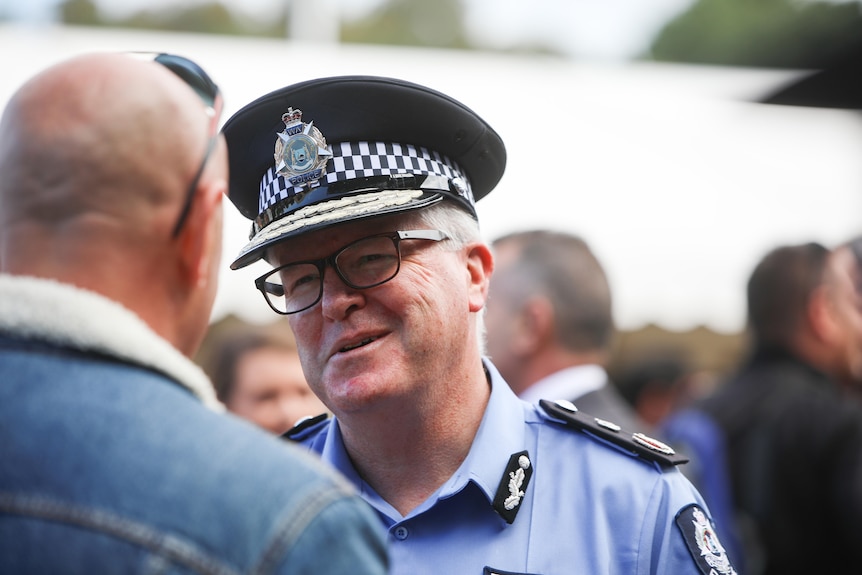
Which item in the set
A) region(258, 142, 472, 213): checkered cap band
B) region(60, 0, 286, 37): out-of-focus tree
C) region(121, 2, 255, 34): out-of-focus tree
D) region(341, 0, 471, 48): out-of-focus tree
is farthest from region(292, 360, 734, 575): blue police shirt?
region(341, 0, 471, 48): out-of-focus tree

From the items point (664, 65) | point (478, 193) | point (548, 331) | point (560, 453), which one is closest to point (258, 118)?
point (478, 193)

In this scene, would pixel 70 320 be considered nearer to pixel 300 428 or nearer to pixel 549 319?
pixel 300 428

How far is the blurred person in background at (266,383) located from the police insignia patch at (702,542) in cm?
207

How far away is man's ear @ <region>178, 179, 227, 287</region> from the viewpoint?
4.55 feet

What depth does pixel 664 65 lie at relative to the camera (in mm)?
8359

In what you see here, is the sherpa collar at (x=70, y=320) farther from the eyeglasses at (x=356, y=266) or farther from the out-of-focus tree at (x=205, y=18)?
the out-of-focus tree at (x=205, y=18)

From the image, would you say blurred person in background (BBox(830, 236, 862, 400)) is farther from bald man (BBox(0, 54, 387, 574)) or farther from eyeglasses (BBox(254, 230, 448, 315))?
bald man (BBox(0, 54, 387, 574))

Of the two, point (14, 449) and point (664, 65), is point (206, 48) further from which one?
point (14, 449)

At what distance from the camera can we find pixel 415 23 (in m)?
38.8

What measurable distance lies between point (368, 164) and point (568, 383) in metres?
1.93

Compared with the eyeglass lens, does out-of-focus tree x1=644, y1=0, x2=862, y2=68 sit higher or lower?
lower

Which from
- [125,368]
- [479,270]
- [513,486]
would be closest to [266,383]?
[479,270]

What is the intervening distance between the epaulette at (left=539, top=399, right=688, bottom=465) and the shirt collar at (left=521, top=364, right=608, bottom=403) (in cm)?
148

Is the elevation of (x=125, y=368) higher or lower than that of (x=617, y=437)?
higher
